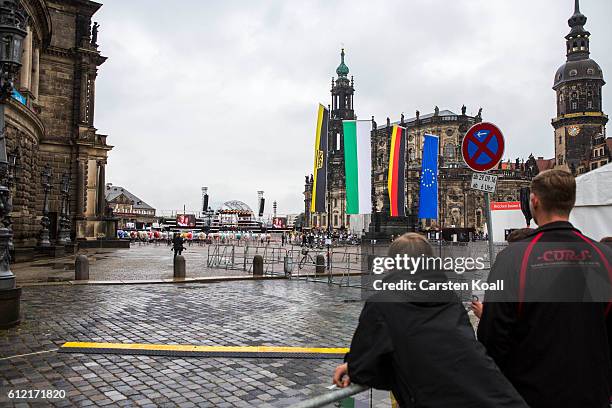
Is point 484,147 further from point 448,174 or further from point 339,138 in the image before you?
point 339,138

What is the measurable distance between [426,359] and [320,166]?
15.6 m

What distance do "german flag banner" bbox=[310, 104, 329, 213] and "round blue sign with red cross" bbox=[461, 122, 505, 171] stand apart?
422 inches

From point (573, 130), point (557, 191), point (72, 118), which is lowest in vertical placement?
point (557, 191)

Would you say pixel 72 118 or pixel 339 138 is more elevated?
pixel 339 138

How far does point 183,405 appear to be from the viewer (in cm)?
486

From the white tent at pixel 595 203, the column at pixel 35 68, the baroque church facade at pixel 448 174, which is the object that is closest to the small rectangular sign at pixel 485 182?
the white tent at pixel 595 203

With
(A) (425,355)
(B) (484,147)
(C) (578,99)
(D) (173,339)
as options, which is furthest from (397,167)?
(C) (578,99)

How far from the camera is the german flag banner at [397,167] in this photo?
18672mm

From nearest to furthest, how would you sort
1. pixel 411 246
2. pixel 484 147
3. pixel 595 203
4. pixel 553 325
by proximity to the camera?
pixel 553 325 → pixel 411 246 → pixel 484 147 → pixel 595 203

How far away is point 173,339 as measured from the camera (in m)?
7.50

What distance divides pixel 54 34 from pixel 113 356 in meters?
37.6

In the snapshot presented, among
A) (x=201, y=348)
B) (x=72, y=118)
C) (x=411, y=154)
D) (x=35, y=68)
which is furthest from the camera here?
(x=411, y=154)

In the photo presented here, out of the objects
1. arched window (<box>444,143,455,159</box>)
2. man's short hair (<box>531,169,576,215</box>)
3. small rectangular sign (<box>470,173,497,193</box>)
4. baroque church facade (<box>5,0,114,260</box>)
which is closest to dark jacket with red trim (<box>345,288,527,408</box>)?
man's short hair (<box>531,169,576,215</box>)

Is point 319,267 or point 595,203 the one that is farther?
point 319,267
